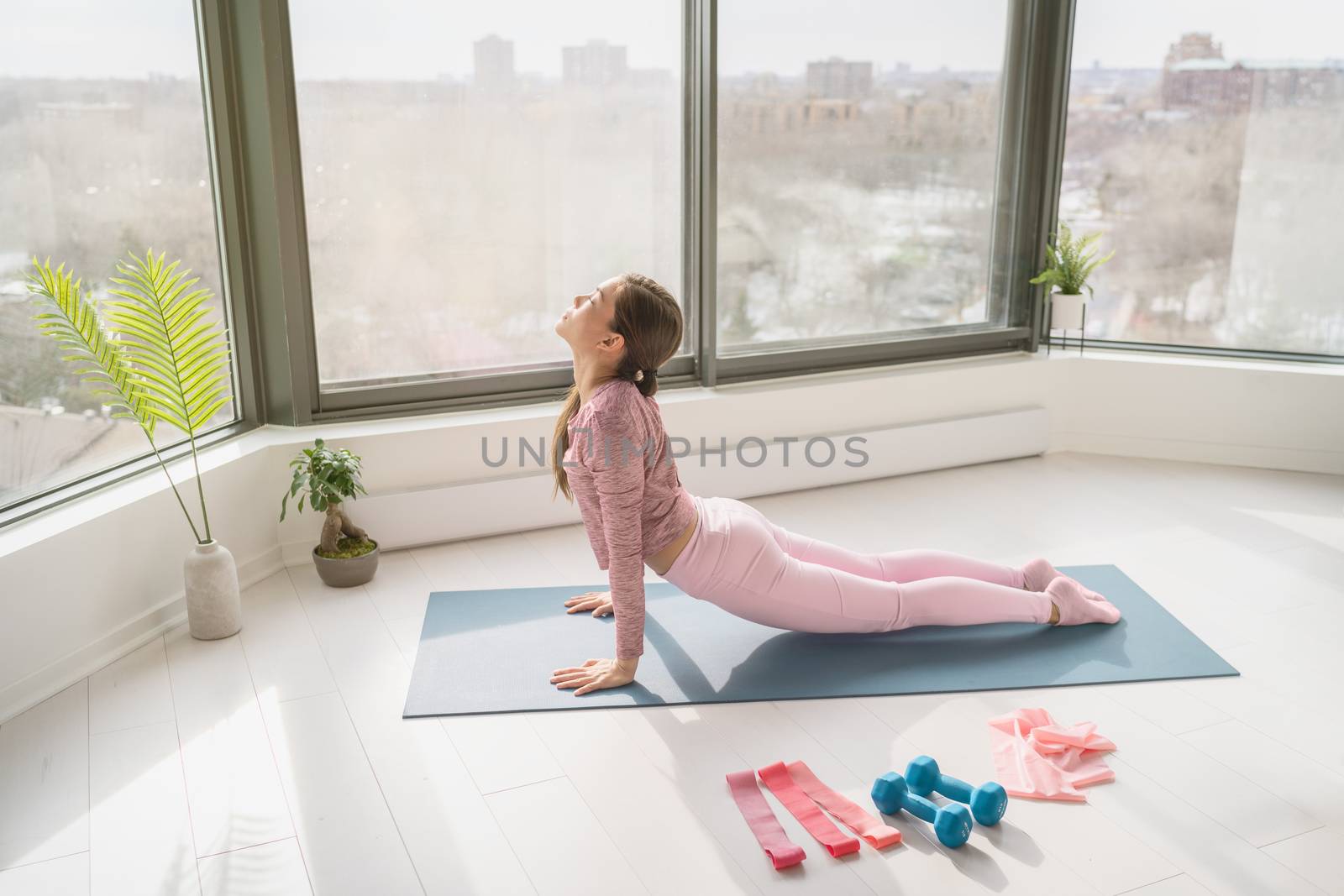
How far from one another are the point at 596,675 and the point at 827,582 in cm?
60

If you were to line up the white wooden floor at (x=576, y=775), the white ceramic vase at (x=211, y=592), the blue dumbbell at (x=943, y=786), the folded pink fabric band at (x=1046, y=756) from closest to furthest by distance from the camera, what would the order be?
the white wooden floor at (x=576, y=775)
the blue dumbbell at (x=943, y=786)
the folded pink fabric band at (x=1046, y=756)
the white ceramic vase at (x=211, y=592)

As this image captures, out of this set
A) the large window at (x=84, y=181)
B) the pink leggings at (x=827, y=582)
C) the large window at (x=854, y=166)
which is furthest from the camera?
the large window at (x=854, y=166)

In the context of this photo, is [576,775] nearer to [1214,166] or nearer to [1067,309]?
[1067,309]

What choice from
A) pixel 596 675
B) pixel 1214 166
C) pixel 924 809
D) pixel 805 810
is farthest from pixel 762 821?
pixel 1214 166

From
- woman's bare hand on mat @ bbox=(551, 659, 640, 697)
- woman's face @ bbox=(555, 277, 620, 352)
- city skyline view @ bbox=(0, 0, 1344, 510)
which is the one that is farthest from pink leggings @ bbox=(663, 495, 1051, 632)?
city skyline view @ bbox=(0, 0, 1344, 510)

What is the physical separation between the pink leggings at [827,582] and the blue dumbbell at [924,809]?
566 millimetres

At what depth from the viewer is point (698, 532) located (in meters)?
2.57

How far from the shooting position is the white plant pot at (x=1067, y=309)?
4395mm

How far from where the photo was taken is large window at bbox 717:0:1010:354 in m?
3.97

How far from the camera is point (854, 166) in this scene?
13.9ft

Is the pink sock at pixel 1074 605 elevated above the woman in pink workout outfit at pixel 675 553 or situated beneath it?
situated beneath

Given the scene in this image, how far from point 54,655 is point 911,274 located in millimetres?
3249

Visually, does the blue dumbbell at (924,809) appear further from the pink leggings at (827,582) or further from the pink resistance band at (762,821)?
the pink leggings at (827,582)

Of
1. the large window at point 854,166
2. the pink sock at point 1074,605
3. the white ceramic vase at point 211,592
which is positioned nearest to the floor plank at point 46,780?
the white ceramic vase at point 211,592
